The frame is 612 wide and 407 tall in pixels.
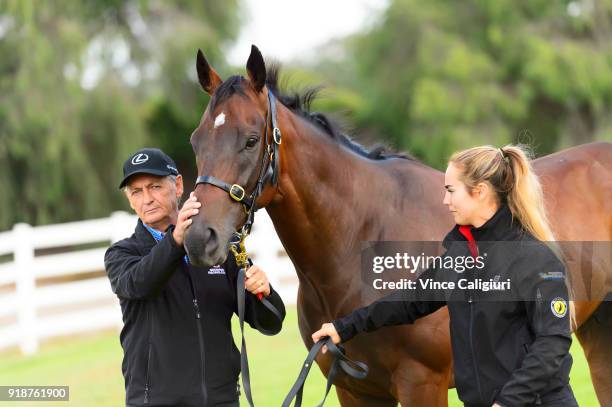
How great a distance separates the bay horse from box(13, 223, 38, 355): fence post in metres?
6.02

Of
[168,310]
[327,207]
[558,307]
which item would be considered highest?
[327,207]

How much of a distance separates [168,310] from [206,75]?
3.24 ft

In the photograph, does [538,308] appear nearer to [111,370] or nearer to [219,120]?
[219,120]

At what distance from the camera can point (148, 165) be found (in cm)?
316

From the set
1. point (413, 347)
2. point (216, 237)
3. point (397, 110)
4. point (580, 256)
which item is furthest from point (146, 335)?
point (397, 110)

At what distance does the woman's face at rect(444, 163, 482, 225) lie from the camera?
2.80 m

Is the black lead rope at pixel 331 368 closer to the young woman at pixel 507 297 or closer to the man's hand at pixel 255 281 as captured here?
the man's hand at pixel 255 281

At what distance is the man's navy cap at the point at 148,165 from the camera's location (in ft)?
10.3

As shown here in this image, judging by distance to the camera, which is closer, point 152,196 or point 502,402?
point 502,402

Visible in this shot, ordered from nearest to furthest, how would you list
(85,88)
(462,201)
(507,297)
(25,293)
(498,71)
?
1. (507,297)
2. (462,201)
3. (25,293)
4. (85,88)
5. (498,71)

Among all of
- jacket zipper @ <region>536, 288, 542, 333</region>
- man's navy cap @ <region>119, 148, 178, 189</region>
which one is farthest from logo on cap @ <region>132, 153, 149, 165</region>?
jacket zipper @ <region>536, 288, 542, 333</region>

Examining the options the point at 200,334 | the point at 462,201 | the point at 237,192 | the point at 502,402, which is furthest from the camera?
the point at 200,334

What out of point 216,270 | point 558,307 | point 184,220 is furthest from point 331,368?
point 558,307

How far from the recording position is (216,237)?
9.45 ft
